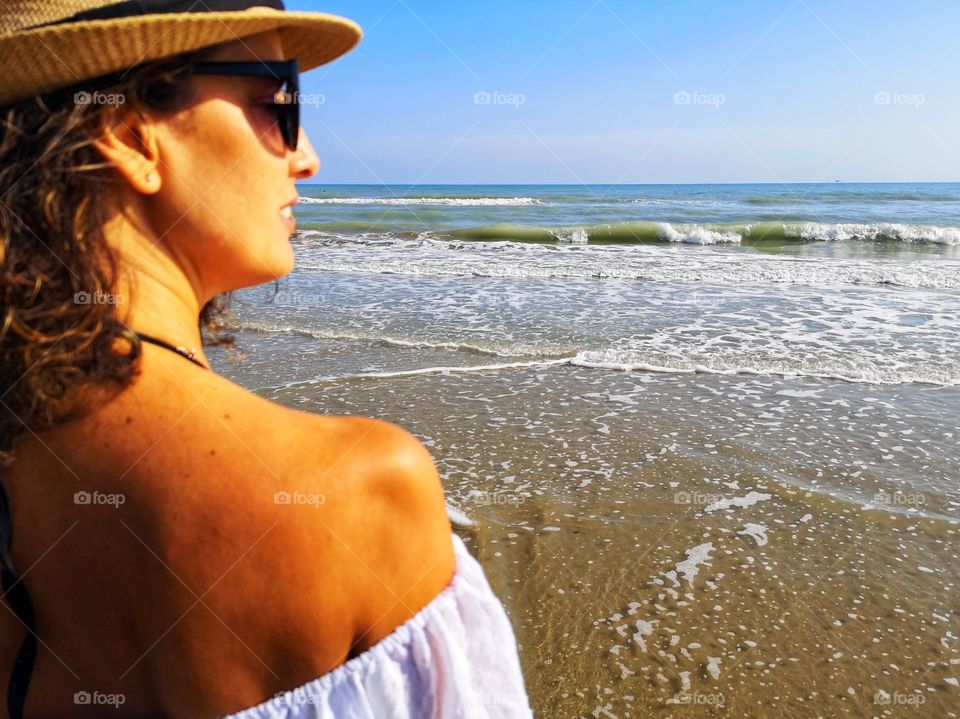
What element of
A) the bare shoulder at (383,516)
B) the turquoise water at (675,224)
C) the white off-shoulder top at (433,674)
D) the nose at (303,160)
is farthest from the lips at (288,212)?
the turquoise water at (675,224)

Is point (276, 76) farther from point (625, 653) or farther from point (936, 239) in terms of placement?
point (936, 239)

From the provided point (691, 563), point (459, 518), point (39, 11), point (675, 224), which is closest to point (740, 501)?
point (691, 563)

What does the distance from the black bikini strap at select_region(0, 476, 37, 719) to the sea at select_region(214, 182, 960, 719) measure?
2162mm

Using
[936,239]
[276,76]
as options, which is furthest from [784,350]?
[936,239]

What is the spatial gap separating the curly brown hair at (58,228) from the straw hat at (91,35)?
28mm

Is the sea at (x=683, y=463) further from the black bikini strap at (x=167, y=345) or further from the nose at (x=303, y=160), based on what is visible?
the black bikini strap at (x=167, y=345)

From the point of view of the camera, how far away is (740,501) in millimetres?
4332

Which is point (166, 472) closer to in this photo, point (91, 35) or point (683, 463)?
point (91, 35)

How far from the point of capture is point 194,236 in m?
1.09

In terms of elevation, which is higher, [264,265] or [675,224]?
[675,224]

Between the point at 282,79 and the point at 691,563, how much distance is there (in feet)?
10.8

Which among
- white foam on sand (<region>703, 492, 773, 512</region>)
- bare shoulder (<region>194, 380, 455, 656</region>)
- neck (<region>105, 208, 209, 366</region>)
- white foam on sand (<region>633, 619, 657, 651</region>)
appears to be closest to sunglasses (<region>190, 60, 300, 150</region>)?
neck (<region>105, 208, 209, 366</region>)

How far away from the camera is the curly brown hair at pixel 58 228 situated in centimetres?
94


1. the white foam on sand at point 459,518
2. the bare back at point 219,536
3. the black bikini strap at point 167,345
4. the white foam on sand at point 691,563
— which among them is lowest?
the white foam on sand at point 691,563
